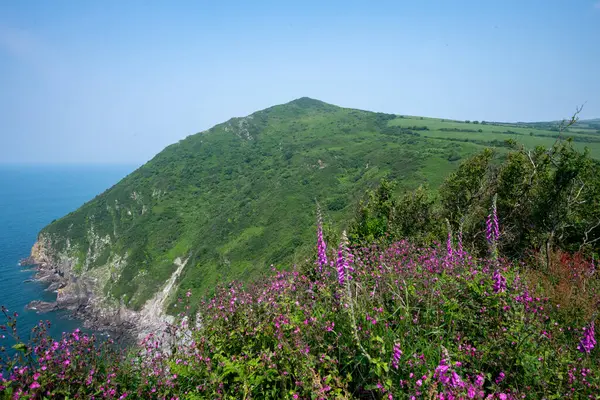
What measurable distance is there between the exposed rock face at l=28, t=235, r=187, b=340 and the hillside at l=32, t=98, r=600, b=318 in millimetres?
574

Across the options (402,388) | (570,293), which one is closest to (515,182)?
(570,293)

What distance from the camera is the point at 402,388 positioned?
330cm

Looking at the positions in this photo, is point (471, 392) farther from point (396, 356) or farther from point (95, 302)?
point (95, 302)

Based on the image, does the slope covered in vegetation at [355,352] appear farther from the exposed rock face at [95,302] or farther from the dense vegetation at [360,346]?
the exposed rock face at [95,302]

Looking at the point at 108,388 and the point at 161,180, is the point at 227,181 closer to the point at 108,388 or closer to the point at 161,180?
the point at 161,180

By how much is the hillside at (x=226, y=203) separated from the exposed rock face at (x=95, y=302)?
0.57m

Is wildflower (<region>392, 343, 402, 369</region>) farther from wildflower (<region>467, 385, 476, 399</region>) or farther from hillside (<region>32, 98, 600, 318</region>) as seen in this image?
hillside (<region>32, 98, 600, 318</region>)

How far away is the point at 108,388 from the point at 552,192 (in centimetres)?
1278

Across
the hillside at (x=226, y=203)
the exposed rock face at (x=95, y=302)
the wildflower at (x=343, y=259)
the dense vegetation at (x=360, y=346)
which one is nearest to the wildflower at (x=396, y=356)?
the dense vegetation at (x=360, y=346)

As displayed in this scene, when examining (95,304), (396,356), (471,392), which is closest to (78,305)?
(95,304)

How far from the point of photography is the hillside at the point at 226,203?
7462 centimetres

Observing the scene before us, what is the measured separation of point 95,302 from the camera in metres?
70.9

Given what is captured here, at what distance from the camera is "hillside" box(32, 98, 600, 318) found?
74.6m

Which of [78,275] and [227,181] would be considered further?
[227,181]
